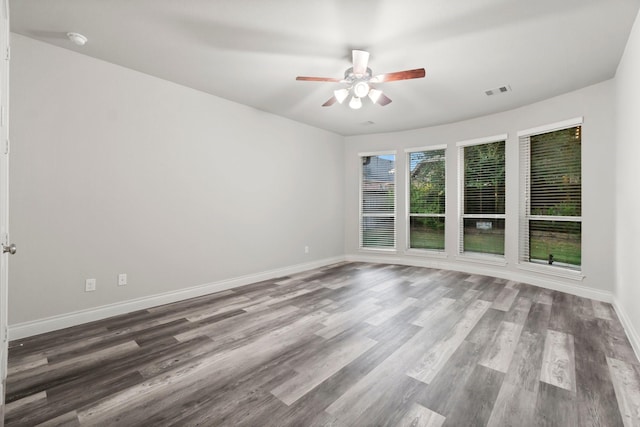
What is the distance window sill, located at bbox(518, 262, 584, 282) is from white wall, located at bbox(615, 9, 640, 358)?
0.52 metres

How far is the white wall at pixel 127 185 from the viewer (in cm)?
266

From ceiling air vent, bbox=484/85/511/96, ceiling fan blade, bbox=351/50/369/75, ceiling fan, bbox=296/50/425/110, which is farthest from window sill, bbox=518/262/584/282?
ceiling fan blade, bbox=351/50/369/75

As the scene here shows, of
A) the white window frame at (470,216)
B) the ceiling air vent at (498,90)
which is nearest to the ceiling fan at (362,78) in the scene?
the ceiling air vent at (498,90)

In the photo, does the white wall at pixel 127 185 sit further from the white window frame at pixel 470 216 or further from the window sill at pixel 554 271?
the window sill at pixel 554 271

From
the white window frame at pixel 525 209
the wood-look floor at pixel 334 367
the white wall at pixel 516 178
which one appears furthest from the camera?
the white window frame at pixel 525 209

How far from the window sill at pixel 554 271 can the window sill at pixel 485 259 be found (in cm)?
28

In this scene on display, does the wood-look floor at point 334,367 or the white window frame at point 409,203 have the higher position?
the white window frame at point 409,203

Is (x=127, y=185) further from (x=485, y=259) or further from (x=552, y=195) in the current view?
(x=552, y=195)

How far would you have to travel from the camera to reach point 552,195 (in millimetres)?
4273

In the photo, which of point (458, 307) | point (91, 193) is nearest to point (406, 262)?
point (458, 307)

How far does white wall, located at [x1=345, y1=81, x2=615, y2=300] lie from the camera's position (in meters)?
3.63

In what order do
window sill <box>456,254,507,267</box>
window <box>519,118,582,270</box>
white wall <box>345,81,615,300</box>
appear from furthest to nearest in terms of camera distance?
1. window sill <box>456,254,507,267</box>
2. window <box>519,118,582,270</box>
3. white wall <box>345,81,615,300</box>

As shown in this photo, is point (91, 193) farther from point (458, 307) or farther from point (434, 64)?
point (458, 307)

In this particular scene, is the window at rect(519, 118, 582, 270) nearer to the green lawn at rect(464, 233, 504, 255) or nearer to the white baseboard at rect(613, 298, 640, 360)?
the green lawn at rect(464, 233, 504, 255)
